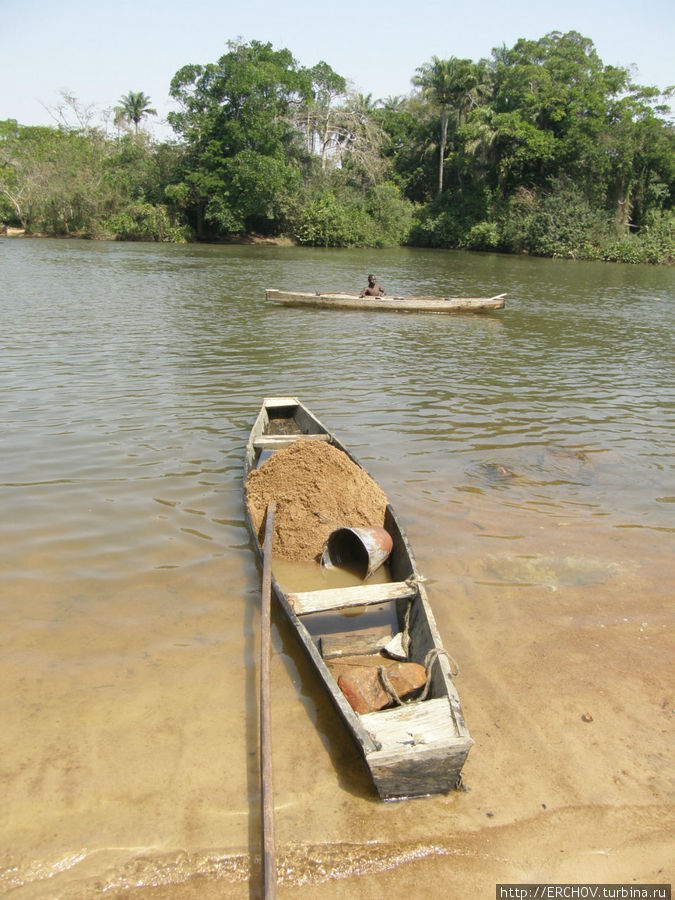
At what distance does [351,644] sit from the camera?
389cm

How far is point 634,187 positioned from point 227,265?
87.9 feet

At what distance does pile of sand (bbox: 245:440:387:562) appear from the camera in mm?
4984

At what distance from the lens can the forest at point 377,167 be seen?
35188 mm

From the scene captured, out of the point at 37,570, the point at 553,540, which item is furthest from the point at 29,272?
the point at 553,540

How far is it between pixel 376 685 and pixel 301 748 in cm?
50

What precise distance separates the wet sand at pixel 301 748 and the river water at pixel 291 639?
0.01 meters

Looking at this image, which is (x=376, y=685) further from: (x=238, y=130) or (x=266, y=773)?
(x=238, y=130)

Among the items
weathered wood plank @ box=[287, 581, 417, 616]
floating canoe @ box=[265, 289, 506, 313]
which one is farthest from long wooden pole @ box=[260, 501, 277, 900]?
floating canoe @ box=[265, 289, 506, 313]

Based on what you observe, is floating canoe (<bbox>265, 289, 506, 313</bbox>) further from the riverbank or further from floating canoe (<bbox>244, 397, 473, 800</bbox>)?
the riverbank

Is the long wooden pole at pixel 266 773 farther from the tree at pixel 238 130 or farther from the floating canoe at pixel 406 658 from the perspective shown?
the tree at pixel 238 130

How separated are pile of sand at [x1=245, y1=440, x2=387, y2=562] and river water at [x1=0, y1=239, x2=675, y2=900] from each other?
1.07 feet

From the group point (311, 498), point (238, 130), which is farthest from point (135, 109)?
point (311, 498)

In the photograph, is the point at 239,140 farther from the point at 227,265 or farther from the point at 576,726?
the point at 576,726

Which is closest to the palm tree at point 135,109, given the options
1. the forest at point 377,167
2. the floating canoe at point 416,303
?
the forest at point 377,167
